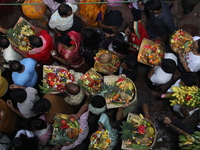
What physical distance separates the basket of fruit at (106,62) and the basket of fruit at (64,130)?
1.27 m

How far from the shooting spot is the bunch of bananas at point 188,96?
11.9 feet

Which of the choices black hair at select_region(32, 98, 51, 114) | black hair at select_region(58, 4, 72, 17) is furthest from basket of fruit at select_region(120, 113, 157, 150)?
black hair at select_region(58, 4, 72, 17)

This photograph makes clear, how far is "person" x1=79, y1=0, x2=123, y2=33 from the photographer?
5.01 meters

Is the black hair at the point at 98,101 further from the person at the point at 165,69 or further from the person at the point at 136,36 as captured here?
the person at the point at 136,36

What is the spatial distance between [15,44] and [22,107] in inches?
57.1

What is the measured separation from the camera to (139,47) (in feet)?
14.4

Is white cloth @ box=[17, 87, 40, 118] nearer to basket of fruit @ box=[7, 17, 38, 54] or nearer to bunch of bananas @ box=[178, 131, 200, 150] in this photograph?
basket of fruit @ box=[7, 17, 38, 54]

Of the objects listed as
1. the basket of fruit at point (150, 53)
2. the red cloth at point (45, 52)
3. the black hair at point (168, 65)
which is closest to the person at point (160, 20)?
the basket of fruit at point (150, 53)

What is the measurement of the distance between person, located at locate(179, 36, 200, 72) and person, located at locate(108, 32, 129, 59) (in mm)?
1205

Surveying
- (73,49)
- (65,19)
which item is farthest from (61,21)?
(73,49)

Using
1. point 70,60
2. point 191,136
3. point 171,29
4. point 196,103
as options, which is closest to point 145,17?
point 171,29

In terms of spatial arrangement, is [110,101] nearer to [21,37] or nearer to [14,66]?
[14,66]

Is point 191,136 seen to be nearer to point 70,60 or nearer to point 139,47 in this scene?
point 139,47

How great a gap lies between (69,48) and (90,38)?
1.98ft
